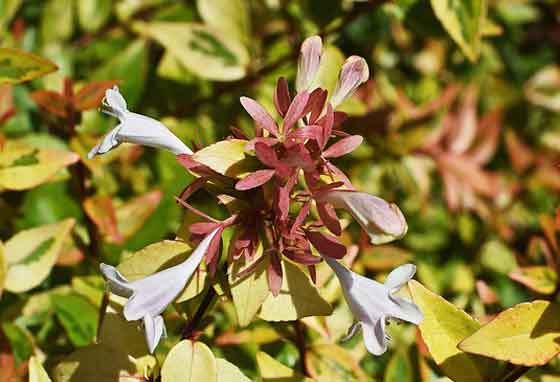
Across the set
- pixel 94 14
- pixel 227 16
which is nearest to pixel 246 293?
pixel 227 16

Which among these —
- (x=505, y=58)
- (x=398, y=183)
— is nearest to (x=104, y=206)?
(x=398, y=183)

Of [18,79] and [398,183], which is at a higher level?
[18,79]

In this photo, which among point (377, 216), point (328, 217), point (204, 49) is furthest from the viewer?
point (204, 49)

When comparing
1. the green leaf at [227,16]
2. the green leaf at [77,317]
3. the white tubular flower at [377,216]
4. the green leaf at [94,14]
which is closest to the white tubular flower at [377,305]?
the white tubular flower at [377,216]

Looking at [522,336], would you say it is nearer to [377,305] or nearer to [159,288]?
[377,305]

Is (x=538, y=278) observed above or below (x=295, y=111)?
below

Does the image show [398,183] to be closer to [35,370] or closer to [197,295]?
[197,295]

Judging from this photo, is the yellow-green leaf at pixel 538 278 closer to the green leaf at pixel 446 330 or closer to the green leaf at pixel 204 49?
the green leaf at pixel 446 330
